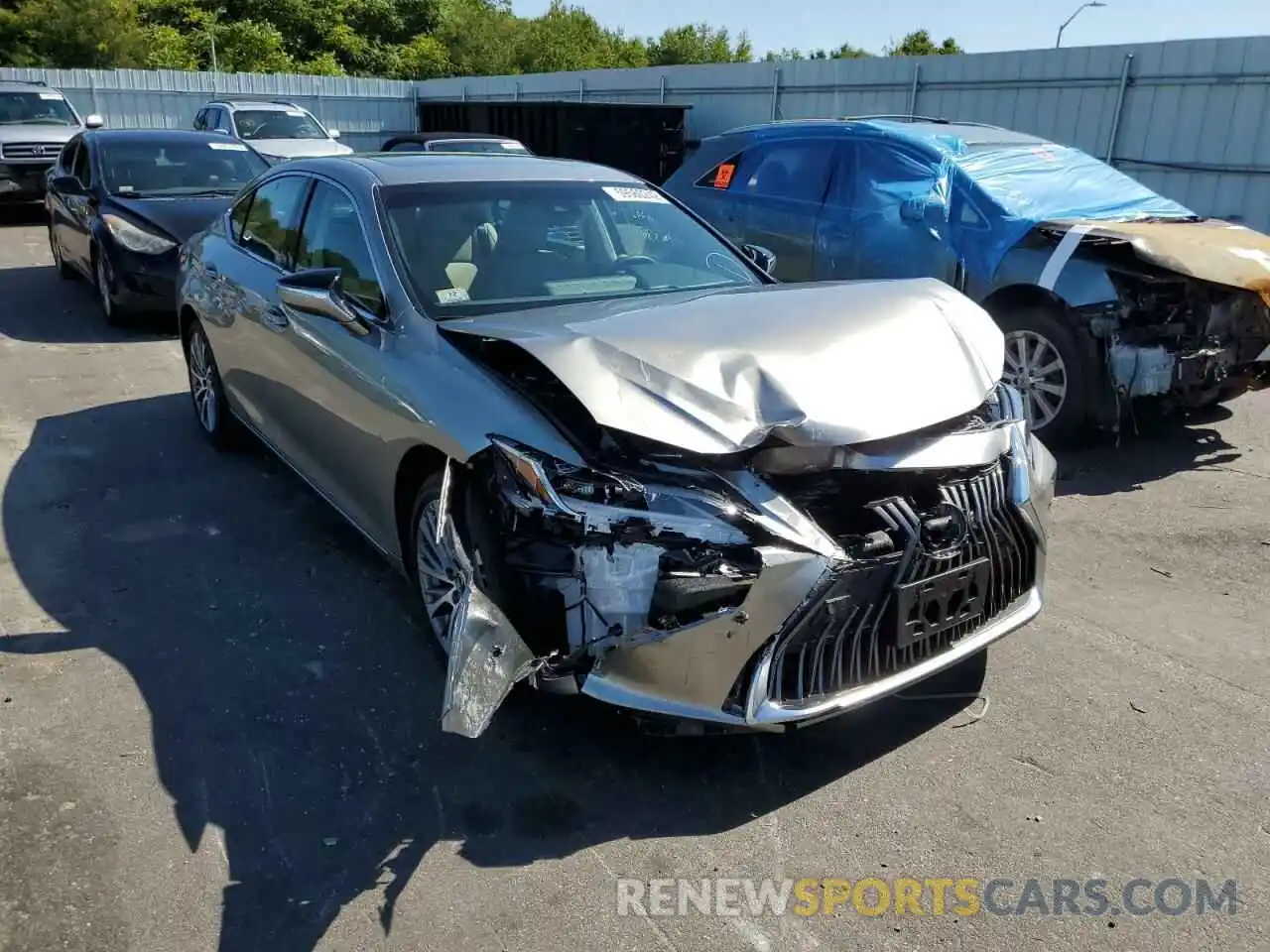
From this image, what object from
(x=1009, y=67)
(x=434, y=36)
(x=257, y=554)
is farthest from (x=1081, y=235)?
(x=434, y=36)

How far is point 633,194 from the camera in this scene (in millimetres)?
4770

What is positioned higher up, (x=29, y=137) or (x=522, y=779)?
(x=29, y=137)

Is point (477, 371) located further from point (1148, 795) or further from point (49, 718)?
point (1148, 795)

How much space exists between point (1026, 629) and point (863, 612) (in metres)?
1.48

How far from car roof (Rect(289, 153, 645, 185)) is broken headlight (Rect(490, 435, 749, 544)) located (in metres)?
1.91

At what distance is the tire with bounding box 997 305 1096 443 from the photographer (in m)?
5.96

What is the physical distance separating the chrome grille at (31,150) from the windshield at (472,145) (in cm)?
650

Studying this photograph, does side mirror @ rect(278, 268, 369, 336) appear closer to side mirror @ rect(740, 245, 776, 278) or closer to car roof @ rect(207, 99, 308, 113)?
side mirror @ rect(740, 245, 776, 278)

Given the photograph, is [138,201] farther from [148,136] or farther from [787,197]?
[787,197]

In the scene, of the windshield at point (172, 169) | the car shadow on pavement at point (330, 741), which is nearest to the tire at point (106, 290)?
the windshield at point (172, 169)

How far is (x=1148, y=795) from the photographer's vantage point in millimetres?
3037

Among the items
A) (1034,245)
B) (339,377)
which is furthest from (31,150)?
(1034,245)

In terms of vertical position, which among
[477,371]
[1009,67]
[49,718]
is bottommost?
[49,718]

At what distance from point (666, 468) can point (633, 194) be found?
2.24 metres
